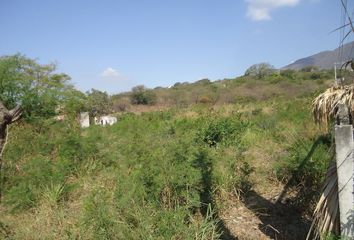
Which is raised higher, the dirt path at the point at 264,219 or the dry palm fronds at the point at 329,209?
the dry palm fronds at the point at 329,209

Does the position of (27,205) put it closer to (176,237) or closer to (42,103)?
(176,237)

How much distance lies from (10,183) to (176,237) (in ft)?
16.2

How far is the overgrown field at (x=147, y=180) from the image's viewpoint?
399 cm

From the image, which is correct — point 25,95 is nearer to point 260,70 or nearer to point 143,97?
point 143,97

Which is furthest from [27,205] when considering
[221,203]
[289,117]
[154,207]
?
[289,117]

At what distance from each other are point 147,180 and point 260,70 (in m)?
45.4

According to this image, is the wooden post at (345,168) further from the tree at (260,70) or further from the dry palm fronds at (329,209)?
the tree at (260,70)

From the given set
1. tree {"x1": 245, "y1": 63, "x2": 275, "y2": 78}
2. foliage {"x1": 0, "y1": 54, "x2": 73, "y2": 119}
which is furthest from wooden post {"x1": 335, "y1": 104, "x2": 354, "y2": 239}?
tree {"x1": 245, "y1": 63, "x2": 275, "y2": 78}

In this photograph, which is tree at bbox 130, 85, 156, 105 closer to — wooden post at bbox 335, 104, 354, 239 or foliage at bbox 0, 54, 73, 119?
foliage at bbox 0, 54, 73, 119

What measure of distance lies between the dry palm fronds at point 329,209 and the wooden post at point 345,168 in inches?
4.1

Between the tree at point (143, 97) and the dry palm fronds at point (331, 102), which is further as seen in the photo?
the tree at point (143, 97)

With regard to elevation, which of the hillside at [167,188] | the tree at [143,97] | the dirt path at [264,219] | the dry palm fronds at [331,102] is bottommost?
the dirt path at [264,219]

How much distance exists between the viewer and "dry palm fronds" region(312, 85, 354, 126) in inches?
126

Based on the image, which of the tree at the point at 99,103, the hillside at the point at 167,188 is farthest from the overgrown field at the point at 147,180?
the tree at the point at 99,103
